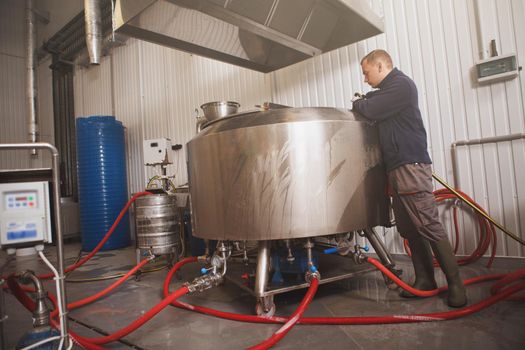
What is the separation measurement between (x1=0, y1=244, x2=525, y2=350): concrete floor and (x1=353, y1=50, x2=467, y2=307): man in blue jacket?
0.19 meters

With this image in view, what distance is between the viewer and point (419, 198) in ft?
4.95

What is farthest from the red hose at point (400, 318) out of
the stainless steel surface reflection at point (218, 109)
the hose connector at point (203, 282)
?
the stainless steel surface reflection at point (218, 109)

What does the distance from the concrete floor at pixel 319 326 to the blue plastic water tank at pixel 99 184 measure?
2.04 metres

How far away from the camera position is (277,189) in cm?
153

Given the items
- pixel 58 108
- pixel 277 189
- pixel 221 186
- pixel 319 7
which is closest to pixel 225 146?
pixel 221 186

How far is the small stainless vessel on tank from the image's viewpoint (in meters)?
2.45

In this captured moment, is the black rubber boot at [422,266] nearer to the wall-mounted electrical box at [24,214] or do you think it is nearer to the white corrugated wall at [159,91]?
the wall-mounted electrical box at [24,214]

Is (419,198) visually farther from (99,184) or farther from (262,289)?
(99,184)

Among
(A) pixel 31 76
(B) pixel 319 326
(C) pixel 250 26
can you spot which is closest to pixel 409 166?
(B) pixel 319 326

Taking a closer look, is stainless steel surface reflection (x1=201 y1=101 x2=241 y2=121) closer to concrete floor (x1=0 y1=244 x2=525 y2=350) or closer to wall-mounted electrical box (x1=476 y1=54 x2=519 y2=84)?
concrete floor (x1=0 y1=244 x2=525 y2=350)

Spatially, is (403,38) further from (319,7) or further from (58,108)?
(58,108)

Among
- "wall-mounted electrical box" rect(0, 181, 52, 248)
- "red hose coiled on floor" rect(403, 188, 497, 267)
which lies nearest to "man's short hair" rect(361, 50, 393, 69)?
"red hose coiled on floor" rect(403, 188, 497, 267)

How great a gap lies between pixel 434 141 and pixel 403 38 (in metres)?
0.87

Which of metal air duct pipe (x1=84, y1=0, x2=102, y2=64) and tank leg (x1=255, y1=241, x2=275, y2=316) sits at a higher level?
metal air duct pipe (x1=84, y1=0, x2=102, y2=64)
